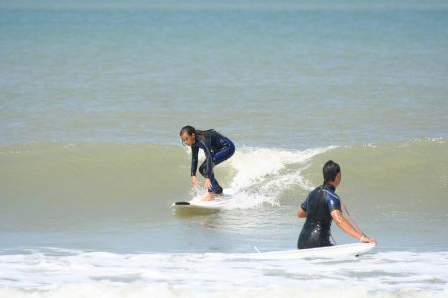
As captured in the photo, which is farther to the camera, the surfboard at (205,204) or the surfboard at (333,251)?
the surfboard at (205,204)

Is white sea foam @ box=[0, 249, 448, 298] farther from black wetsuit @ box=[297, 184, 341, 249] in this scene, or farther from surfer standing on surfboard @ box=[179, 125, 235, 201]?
surfer standing on surfboard @ box=[179, 125, 235, 201]

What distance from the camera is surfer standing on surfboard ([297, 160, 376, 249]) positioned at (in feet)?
28.1

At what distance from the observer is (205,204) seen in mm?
12695

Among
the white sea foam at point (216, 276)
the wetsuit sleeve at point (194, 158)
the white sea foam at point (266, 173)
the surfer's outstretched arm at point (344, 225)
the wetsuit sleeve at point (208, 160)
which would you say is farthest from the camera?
the white sea foam at point (266, 173)

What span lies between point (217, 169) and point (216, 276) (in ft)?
23.6

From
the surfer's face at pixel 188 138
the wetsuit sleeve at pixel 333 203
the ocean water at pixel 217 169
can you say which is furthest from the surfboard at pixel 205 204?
the wetsuit sleeve at pixel 333 203

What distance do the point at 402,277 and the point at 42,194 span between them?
7.31 meters

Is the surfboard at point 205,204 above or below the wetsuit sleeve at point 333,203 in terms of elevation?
above

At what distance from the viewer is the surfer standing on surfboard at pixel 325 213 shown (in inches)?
337

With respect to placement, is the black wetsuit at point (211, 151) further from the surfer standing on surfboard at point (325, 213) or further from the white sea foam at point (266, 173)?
the surfer standing on surfboard at point (325, 213)

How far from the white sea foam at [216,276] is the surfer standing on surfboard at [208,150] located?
2.86 metres

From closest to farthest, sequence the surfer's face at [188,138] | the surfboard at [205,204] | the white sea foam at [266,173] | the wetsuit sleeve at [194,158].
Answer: the surfer's face at [188,138] → the wetsuit sleeve at [194,158] → the surfboard at [205,204] → the white sea foam at [266,173]

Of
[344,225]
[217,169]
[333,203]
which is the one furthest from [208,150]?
[344,225]

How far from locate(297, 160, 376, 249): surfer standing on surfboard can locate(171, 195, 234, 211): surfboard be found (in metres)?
3.83
